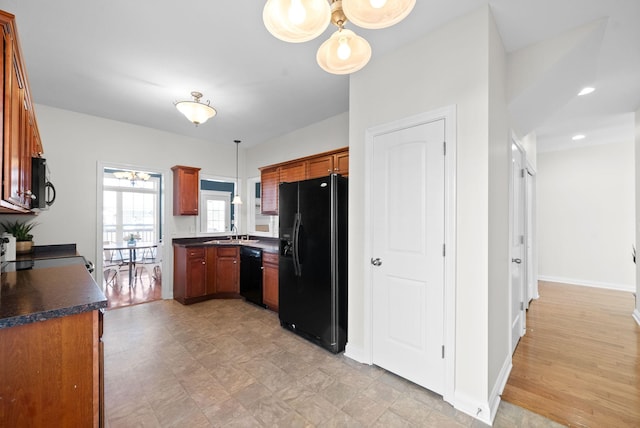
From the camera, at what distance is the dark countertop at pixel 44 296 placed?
1118mm

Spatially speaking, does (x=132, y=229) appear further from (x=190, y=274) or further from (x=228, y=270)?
(x=228, y=270)

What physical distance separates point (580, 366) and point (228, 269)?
4.43 metres

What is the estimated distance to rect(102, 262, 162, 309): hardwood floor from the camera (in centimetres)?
434

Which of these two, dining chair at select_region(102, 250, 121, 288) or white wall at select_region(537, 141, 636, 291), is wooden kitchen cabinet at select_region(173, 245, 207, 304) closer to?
dining chair at select_region(102, 250, 121, 288)

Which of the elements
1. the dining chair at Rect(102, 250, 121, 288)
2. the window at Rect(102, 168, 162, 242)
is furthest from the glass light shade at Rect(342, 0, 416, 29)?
the window at Rect(102, 168, 162, 242)

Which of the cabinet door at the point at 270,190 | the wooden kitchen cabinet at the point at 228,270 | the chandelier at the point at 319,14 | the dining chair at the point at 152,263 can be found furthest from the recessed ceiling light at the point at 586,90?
the dining chair at the point at 152,263

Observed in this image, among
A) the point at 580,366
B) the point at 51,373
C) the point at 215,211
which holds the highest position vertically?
the point at 215,211

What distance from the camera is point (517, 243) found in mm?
2914

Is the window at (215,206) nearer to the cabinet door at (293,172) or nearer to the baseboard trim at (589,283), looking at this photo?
the cabinet door at (293,172)

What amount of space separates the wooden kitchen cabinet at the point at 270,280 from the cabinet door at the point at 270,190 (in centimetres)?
98

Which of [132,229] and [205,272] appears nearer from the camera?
[205,272]

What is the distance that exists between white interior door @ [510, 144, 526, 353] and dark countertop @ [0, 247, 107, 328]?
10.5ft

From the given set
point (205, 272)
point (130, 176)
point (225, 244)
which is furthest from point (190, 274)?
point (130, 176)

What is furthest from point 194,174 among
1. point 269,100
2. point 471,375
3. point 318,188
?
point 471,375
